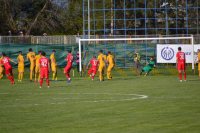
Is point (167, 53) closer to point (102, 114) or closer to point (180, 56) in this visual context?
point (180, 56)

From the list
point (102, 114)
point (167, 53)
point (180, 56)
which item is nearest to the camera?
point (102, 114)

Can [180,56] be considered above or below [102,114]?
above

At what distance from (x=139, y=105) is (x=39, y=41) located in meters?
23.6

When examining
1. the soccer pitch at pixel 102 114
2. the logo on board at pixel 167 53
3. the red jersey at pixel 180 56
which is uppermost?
the logo on board at pixel 167 53

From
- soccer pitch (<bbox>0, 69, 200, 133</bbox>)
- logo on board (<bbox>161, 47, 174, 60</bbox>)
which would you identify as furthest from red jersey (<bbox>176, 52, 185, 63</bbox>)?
logo on board (<bbox>161, 47, 174, 60</bbox>)

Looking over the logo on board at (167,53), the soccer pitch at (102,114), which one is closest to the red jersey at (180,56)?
the soccer pitch at (102,114)

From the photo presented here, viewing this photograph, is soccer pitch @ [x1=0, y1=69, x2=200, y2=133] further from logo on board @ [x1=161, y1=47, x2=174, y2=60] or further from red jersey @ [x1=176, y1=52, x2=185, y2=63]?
logo on board @ [x1=161, y1=47, x2=174, y2=60]

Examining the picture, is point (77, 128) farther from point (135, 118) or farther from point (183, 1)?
point (183, 1)

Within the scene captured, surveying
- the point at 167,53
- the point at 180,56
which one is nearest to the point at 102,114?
the point at 180,56


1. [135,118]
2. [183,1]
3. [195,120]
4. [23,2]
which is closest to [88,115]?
[135,118]

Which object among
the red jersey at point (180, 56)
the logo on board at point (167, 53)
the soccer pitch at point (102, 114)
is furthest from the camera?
the logo on board at point (167, 53)

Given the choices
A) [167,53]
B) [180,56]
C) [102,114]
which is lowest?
[102,114]

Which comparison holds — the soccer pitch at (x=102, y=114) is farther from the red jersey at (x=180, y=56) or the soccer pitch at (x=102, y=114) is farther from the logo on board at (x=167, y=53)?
the logo on board at (x=167, y=53)

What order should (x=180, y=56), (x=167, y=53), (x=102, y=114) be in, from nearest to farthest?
(x=102, y=114) → (x=180, y=56) → (x=167, y=53)
